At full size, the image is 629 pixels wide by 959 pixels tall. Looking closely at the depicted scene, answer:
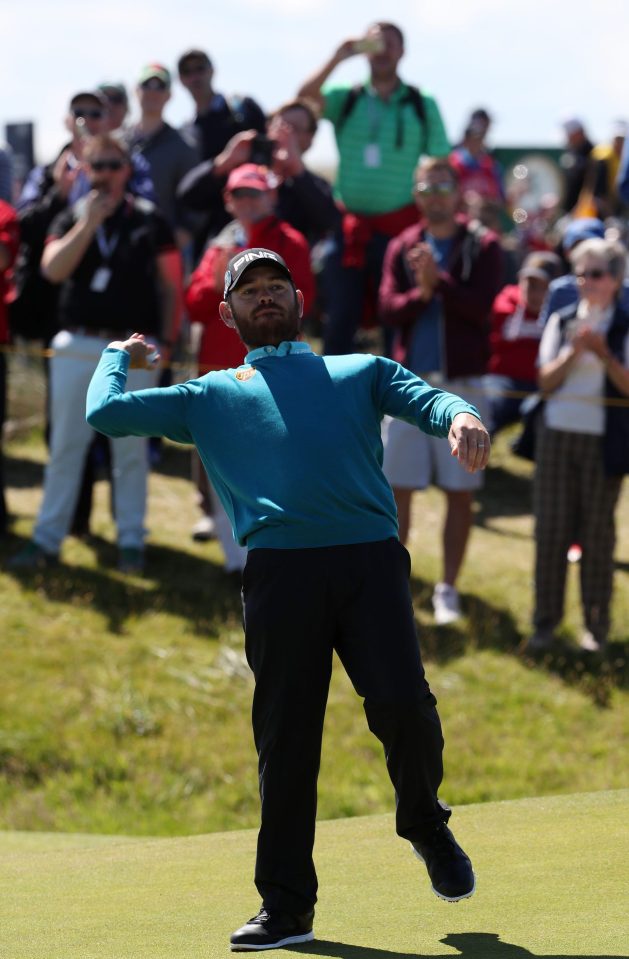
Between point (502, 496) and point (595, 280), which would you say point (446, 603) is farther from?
point (502, 496)

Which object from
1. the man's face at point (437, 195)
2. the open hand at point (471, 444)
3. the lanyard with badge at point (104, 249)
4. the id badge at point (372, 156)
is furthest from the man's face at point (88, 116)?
the open hand at point (471, 444)

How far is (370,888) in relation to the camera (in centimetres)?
517

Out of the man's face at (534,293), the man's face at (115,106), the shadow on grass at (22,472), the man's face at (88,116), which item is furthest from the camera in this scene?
the man's face at (534,293)

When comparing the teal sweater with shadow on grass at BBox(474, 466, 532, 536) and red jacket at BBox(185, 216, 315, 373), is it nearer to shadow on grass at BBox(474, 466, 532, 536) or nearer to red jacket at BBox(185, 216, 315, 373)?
red jacket at BBox(185, 216, 315, 373)

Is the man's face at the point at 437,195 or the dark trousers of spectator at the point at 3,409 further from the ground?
the man's face at the point at 437,195

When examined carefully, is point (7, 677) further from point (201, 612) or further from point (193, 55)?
point (193, 55)

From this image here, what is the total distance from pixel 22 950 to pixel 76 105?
7.69m

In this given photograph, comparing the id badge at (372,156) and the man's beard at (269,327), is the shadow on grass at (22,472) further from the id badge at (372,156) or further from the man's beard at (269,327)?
the man's beard at (269,327)

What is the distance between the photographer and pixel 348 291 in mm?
11133

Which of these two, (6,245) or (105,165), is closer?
(105,165)

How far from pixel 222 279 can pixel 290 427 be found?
5.17 meters

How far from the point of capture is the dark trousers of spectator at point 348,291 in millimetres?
11086

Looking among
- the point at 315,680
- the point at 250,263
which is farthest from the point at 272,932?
the point at 250,263

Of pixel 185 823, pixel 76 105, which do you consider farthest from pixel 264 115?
pixel 185 823
